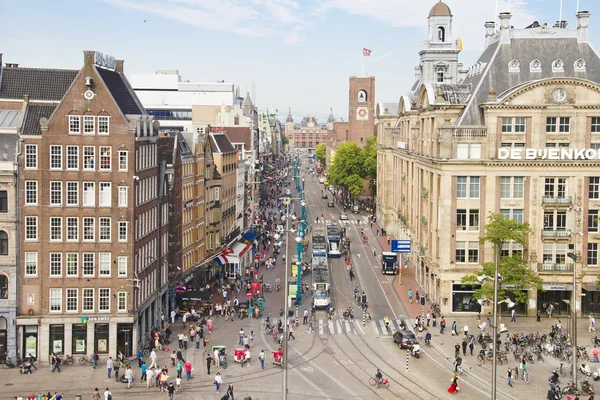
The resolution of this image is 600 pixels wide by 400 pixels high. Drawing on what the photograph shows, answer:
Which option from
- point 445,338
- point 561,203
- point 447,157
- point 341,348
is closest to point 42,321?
point 341,348

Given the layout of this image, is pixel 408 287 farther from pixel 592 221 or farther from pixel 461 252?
pixel 592 221

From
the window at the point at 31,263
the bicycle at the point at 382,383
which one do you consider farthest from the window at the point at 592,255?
the window at the point at 31,263

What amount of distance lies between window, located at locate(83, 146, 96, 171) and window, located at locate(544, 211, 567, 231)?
139ft

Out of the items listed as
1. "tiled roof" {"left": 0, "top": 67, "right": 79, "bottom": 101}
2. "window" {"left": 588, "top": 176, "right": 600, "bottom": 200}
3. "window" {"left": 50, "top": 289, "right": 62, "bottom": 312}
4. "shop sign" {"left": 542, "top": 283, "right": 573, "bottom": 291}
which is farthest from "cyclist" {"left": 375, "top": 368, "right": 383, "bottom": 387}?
"window" {"left": 588, "top": 176, "right": 600, "bottom": 200}

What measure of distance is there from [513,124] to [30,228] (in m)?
44.6

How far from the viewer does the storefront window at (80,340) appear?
5966 cm

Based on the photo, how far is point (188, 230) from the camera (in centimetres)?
8344

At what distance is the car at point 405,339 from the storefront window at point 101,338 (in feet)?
74.6

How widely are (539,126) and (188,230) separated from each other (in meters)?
36.2

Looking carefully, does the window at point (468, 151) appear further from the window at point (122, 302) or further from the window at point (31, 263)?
the window at point (31, 263)

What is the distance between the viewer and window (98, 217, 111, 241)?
60062mm

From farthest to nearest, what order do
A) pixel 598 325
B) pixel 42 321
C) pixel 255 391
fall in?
pixel 598 325 → pixel 42 321 → pixel 255 391

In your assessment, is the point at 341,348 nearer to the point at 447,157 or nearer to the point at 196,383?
the point at 196,383

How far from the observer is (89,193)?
196 feet
